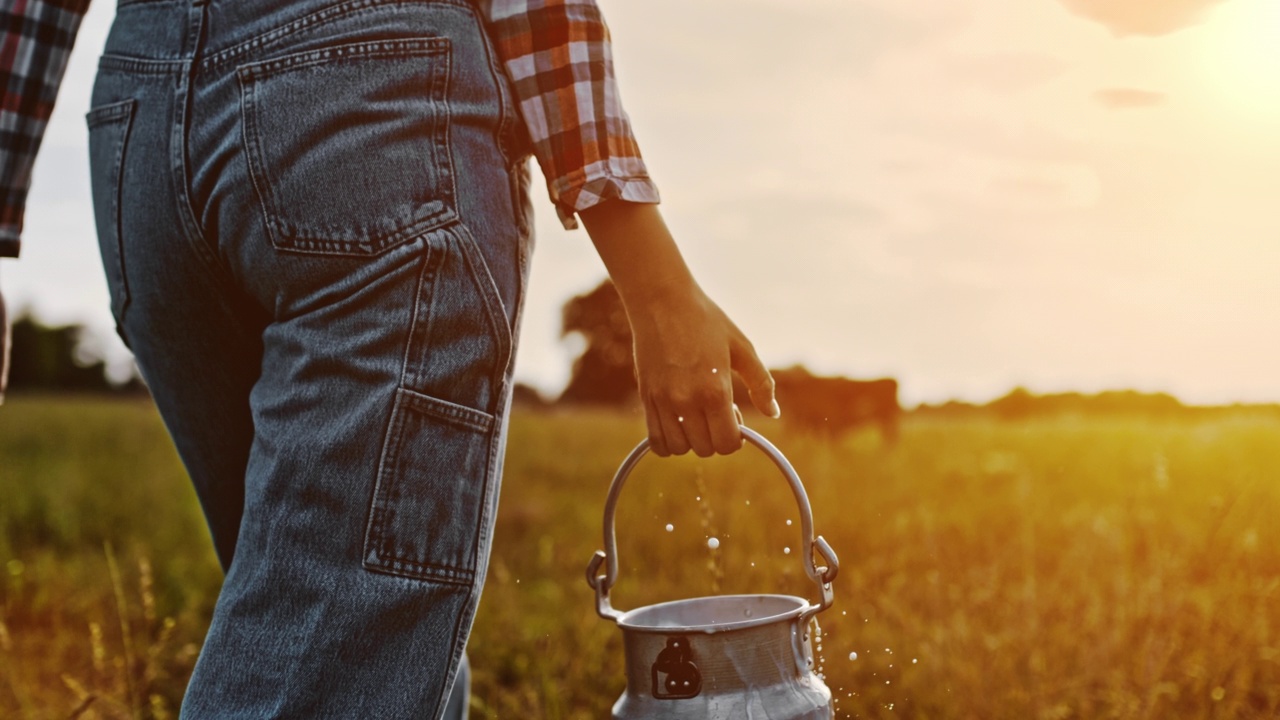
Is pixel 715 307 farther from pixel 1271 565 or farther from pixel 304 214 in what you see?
pixel 1271 565

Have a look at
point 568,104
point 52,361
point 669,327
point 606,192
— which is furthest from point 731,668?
point 52,361

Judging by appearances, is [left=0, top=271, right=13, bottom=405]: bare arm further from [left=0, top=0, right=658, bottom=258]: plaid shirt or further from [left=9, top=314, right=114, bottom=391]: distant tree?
[left=9, top=314, right=114, bottom=391]: distant tree

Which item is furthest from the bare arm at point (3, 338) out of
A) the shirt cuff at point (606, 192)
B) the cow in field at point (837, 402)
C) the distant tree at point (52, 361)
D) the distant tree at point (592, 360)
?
the distant tree at point (52, 361)

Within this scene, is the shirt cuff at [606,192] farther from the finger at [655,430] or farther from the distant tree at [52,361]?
the distant tree at [52,361]

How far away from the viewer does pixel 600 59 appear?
3.97 ft

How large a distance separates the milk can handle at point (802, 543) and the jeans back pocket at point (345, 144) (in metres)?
0.48

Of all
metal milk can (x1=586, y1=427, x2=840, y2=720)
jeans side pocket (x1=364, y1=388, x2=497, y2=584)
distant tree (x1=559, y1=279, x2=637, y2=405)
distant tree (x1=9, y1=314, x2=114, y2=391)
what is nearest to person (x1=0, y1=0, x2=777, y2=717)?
jeans side pocket (x1=364, y1=388, x2=497, y2=584)

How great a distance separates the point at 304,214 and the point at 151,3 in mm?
423

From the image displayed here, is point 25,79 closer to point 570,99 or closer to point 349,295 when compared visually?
point 349,295

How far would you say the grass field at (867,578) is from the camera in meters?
2.47

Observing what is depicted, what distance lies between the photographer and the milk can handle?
1347 mm

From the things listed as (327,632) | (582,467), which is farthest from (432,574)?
(582,467)

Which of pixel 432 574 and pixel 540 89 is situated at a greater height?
pixel 540 89

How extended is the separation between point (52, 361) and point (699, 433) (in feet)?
102
